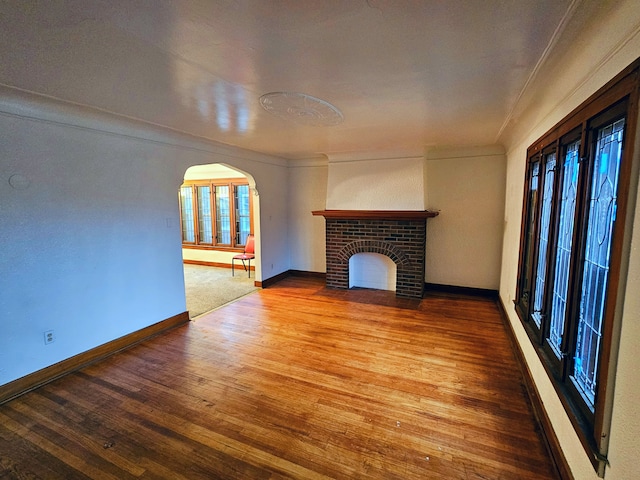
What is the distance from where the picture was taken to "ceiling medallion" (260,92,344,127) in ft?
7.56

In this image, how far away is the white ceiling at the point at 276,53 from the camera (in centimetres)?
127

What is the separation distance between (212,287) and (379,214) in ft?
10.7

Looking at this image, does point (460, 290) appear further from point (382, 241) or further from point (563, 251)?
point (563, 251)

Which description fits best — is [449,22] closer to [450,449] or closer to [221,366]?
[450,449]

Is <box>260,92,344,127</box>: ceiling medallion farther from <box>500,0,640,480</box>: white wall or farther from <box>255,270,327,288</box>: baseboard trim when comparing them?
<box>255,270,327,288</box>: baseboard trim

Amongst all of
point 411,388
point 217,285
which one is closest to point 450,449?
point 411,388

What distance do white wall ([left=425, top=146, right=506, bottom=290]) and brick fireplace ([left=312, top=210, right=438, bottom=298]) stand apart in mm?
415

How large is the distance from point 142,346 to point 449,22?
3.80 metres

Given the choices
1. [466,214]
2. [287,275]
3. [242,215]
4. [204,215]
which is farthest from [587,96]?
[204,215]

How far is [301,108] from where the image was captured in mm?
2580

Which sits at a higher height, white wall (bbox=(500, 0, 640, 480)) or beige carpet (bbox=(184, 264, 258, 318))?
white wall (bbox=(500, 0, 640, 480))

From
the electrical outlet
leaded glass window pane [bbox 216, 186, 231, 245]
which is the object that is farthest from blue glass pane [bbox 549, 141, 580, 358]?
leaded glass window pane [bbox 216, 186, 231, 245]

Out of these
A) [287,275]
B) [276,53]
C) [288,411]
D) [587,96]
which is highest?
[276,53]

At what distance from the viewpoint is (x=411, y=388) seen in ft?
8.11
